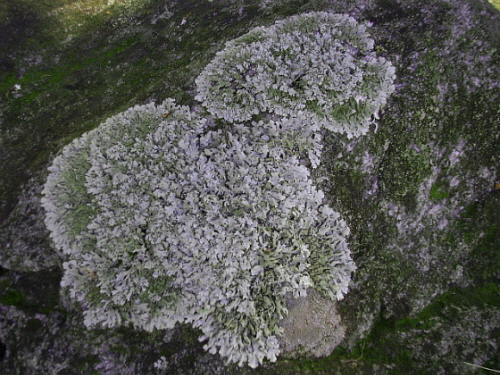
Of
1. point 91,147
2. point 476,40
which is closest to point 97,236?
point 91,147

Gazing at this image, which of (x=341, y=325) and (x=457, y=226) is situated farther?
(x=457, y=226)

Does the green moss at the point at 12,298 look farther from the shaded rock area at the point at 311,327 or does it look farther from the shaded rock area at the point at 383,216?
the shaded rock area at the point at 311,327

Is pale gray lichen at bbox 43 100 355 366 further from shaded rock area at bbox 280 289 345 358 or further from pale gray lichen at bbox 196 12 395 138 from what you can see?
pale gray lichen at bbox 196 12 395 138

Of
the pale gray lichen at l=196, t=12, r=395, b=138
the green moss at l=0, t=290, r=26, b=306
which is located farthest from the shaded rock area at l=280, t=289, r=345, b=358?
the green moss at l=0, t=290, r=26, b=306

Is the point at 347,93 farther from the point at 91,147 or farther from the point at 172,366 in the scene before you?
the point at 172,366

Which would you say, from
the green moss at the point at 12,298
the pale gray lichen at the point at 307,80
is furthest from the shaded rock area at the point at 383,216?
the pale gray lichen at the point at 307,80
